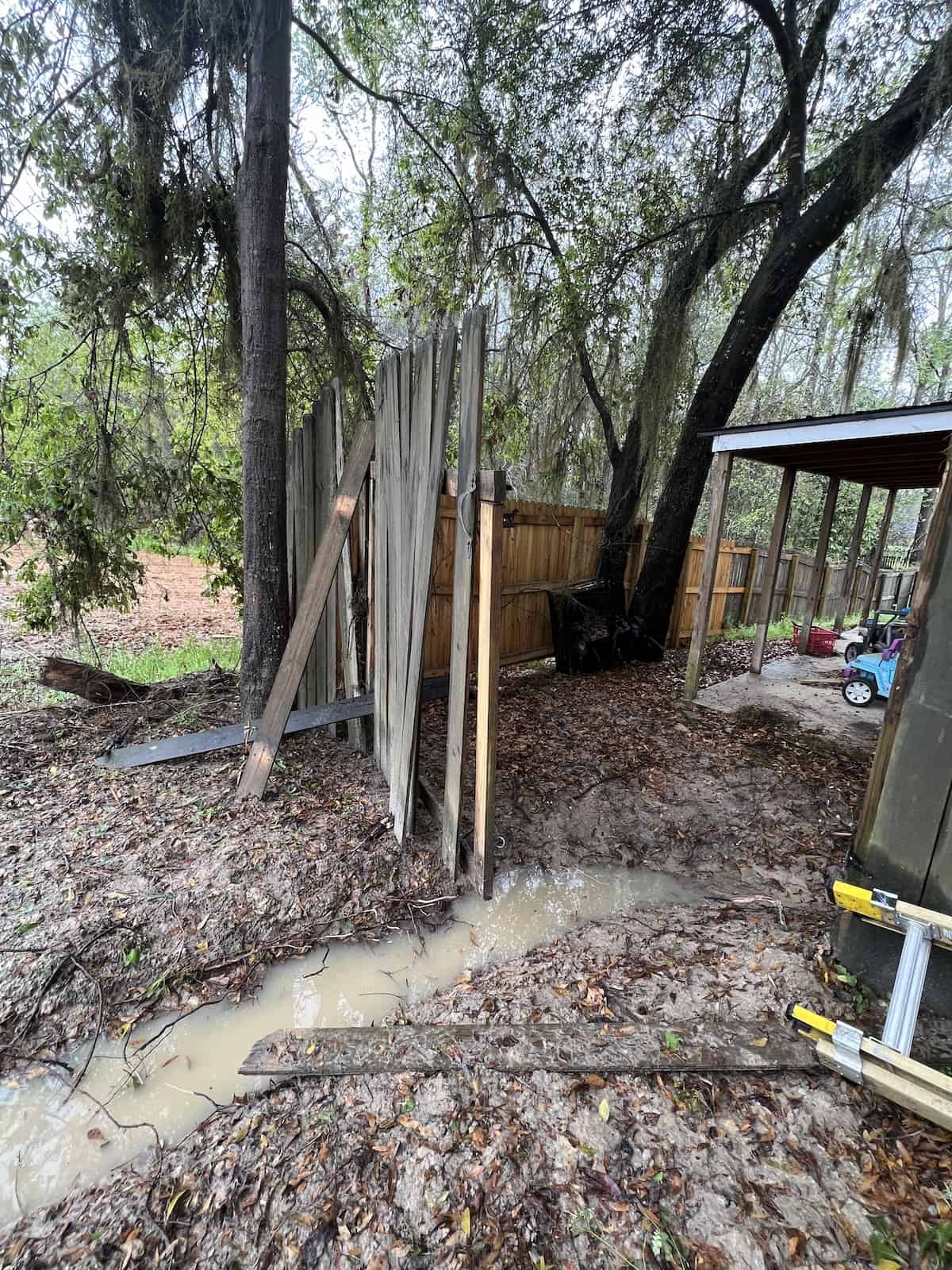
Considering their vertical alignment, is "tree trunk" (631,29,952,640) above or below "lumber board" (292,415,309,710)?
above

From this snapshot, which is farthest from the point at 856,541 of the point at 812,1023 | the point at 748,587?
the point at 812,1023

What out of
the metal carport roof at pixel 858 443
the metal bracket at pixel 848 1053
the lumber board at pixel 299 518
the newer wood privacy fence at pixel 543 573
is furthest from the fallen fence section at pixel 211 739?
the metal carport roof at pixel 858 443

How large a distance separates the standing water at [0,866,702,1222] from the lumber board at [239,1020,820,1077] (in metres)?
0.15

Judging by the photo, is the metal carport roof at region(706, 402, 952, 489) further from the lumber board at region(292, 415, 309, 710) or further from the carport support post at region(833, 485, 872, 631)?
the lumber board at region(292, 415, 309, 710)

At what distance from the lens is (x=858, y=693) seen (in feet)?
17.8

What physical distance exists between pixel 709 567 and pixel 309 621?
4.01 m

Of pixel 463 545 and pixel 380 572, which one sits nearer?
pixel 463 545

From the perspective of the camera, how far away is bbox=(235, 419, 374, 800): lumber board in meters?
3.13

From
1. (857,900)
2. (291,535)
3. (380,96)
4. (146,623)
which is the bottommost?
(146,623)

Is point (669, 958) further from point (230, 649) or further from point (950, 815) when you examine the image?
point (230, 649)

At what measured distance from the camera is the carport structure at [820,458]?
13.4 feet

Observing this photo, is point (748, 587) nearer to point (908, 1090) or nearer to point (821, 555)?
point (821, 555)

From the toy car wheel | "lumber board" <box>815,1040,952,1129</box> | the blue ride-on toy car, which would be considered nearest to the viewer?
"lumber board" <box>815,1040,952,1129</box>

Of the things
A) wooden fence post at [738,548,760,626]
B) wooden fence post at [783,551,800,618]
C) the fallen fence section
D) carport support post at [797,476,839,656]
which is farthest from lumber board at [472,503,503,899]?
wooden fence post at [783,551,800,618]
